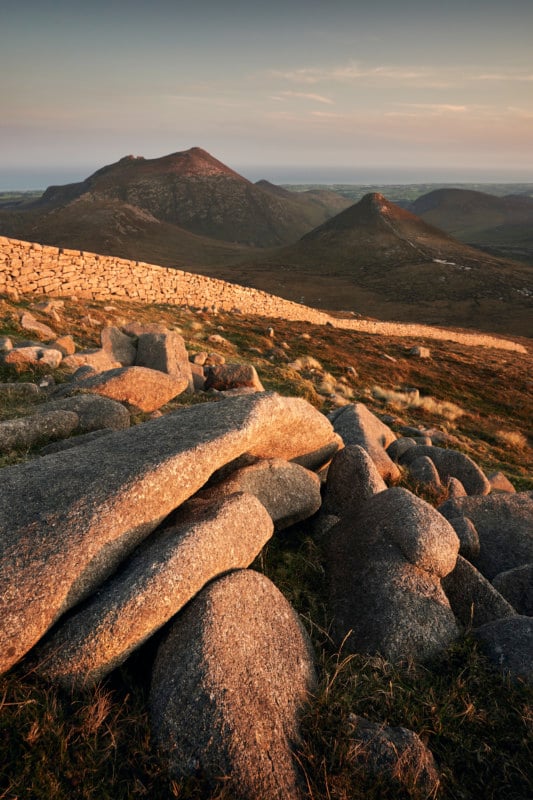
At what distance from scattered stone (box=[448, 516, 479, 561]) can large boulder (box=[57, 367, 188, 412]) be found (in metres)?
5.87

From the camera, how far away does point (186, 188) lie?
5650 inches

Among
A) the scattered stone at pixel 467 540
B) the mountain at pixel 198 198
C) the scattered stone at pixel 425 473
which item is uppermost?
the mountain at pixel 198 198

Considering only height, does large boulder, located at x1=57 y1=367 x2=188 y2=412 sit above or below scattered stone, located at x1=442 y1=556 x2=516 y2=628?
above

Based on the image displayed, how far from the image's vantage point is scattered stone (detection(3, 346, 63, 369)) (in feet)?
29.8

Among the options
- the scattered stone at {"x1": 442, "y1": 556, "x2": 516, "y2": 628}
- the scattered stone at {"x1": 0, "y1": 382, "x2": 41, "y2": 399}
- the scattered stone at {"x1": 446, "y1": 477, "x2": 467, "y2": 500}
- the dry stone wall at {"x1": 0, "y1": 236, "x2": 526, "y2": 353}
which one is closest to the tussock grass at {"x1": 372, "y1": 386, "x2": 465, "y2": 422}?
the scattered stone at {"x1": 446, "y1": 477, "x2": 467, "y2": 500}

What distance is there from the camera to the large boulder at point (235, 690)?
9.05 ft

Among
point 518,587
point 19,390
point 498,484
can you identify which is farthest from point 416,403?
point 19,390

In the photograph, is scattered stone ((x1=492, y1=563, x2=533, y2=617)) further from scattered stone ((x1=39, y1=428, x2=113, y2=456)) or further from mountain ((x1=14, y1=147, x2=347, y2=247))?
mountain ((x1=14, y1=147, x2=347, y2=247))

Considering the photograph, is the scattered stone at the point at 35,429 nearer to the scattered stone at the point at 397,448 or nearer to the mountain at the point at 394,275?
the scattered stone at the point at 397,448

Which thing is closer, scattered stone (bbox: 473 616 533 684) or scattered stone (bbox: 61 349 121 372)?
scattered stone (bbox: 473 616 533 684)

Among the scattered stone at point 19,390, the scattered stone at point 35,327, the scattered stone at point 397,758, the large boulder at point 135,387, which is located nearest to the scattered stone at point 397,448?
the large boulder at point 135,387

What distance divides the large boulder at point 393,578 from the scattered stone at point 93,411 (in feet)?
13.3

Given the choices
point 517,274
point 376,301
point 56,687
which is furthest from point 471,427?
point 517,274

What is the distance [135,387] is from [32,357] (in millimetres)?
3073
